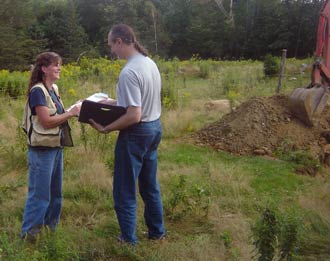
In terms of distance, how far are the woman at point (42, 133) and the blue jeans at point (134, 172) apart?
1.71 ft

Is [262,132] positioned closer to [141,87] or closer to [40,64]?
[141,87]

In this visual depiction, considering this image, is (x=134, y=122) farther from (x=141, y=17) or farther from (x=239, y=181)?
(x=141, y=17)

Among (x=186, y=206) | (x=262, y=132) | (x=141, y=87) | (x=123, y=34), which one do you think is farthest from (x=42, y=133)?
(x=262, y=132)

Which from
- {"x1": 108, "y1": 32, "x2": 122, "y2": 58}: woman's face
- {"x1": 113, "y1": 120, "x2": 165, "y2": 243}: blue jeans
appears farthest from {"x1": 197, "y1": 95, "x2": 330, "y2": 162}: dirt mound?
{"x1": 108, "y1": 32, "x2": 122, "y2": 58}: woman's face

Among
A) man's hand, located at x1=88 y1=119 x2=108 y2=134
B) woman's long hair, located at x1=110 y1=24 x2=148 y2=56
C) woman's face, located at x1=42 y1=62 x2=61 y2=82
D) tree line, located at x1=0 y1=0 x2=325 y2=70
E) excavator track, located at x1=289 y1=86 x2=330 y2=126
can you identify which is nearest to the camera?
woman's long hair, located at x1=110 y1=24 x2=148 y2=56

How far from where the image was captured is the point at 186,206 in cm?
480

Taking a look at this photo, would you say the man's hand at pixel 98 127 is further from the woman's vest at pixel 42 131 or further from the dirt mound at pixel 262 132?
the dirt mound at pixel 262 132

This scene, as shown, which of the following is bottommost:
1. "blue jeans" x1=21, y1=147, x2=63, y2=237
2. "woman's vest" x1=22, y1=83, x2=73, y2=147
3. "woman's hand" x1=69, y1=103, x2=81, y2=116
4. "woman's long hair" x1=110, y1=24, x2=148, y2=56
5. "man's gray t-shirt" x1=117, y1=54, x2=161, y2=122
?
"blue jeans" x1=21, y1=147, x2=63, y2=237

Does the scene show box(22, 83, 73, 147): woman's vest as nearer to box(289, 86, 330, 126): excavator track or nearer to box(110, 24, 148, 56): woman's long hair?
box(110, 24, 148, 56): woman's long hair

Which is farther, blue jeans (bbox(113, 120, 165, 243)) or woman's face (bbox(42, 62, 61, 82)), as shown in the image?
woman's face (bbox(42, 62, 61, 82))

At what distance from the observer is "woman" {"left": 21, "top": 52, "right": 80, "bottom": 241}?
3695mm

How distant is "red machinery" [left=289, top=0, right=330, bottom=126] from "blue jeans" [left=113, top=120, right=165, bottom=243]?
17.4 feet

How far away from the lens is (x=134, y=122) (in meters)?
3.47

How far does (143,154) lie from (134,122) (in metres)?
0.34
